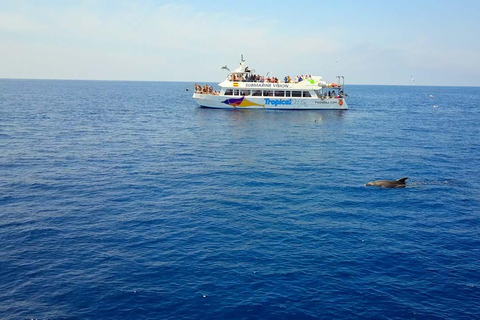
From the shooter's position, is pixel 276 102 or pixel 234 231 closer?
pixel 234 231

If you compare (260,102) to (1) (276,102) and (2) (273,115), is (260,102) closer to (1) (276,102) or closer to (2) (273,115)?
(1) (276,102)

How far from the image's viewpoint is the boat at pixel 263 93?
90.9m

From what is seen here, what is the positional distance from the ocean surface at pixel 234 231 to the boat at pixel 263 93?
39318 millimetres

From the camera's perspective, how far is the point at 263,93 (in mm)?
92812

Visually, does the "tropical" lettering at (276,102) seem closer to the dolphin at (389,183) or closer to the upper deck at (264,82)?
the upper deck at (264,82)

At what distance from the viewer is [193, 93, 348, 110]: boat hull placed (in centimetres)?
9144

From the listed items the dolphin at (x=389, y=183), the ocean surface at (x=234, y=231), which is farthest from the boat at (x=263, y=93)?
the dolphin at (x=389, y=183)

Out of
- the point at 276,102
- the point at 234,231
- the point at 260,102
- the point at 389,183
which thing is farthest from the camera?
the point at 276,102

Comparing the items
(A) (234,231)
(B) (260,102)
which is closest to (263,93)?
(B) (260,102)

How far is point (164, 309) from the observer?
58.9 ft

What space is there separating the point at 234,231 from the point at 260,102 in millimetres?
68384

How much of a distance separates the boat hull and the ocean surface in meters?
39.1

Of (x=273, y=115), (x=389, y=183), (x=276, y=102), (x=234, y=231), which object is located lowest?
(x=234, y=231)

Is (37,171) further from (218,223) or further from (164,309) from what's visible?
(164,309)
